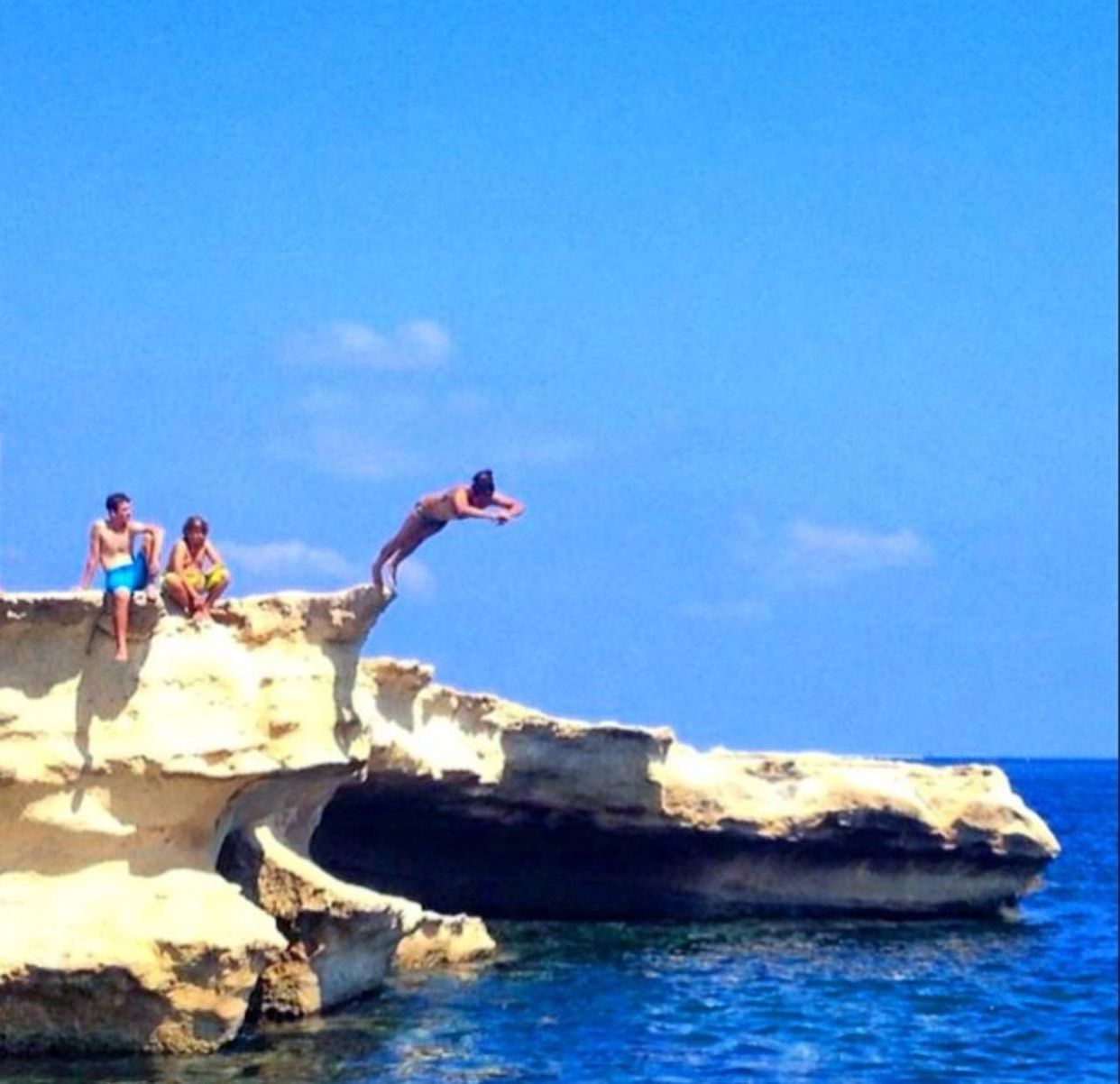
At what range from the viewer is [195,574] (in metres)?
19.0

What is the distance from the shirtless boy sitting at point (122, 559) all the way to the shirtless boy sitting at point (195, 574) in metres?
0.81

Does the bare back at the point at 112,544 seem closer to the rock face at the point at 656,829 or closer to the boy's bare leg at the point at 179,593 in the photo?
the boy's bare leg at the point at 179,593

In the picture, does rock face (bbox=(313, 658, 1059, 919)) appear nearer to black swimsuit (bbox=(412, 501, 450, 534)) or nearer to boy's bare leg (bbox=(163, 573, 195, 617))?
black swimsuit (bbox=(412, 501, 450, 534))

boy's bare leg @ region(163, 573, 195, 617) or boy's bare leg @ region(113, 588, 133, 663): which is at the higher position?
boy's bare leg @ region(163, 573, 195, 617)

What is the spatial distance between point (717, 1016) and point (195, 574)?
23.8 ft

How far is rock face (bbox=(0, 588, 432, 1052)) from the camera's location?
1675cm

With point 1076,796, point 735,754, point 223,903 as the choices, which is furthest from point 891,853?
point 1076,796

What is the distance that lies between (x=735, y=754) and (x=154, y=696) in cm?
1404

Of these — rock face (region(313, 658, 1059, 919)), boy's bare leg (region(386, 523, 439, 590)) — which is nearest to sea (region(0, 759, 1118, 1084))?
rock face (region(313, 658, 1059, 919))

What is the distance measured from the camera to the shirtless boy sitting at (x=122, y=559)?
56.4 ft

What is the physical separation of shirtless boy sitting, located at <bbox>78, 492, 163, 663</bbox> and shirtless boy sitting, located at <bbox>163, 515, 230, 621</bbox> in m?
0.81

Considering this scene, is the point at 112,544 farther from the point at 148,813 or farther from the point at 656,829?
the point at 656,829

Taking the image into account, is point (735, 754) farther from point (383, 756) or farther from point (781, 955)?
point (383, 756)

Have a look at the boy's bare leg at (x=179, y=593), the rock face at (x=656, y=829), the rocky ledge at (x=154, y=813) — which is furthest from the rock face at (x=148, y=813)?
the rock face at (x=656, y=829)
